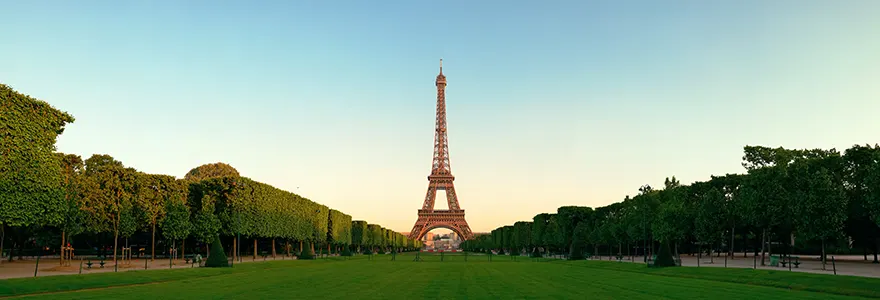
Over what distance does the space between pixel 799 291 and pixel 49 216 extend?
41799 mm

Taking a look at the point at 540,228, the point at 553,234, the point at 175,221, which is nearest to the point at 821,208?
the point at 175,221

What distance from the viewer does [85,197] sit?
5241 cm

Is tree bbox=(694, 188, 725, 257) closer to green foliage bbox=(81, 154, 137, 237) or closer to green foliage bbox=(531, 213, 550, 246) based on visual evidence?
green foliage bbox=(81, 154, 137, 237)

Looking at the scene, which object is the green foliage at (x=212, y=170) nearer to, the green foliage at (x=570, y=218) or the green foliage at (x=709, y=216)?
the green foliage at (x=570, y=218)

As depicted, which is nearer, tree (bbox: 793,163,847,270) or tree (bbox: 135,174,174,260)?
tree (bbox: 793,163,847,270)

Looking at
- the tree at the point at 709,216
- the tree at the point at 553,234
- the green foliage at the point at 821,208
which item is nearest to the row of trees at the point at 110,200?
the tree at the point at 553,234

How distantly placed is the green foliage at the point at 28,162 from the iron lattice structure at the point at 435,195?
387ft

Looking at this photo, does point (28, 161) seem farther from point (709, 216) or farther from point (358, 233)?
point (358, 233)

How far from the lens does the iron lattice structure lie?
6171 inches

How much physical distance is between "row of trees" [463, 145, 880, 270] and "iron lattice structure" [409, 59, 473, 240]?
55.9m

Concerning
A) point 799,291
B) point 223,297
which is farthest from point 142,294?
point 799,291

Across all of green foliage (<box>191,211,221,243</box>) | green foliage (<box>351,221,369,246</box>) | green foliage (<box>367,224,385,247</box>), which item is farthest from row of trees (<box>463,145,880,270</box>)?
green foliage (<box>367,224,385,247</box>)

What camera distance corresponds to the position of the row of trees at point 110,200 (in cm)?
Result: 3662

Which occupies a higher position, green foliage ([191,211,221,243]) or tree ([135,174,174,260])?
tree ([135,174,174,260])
